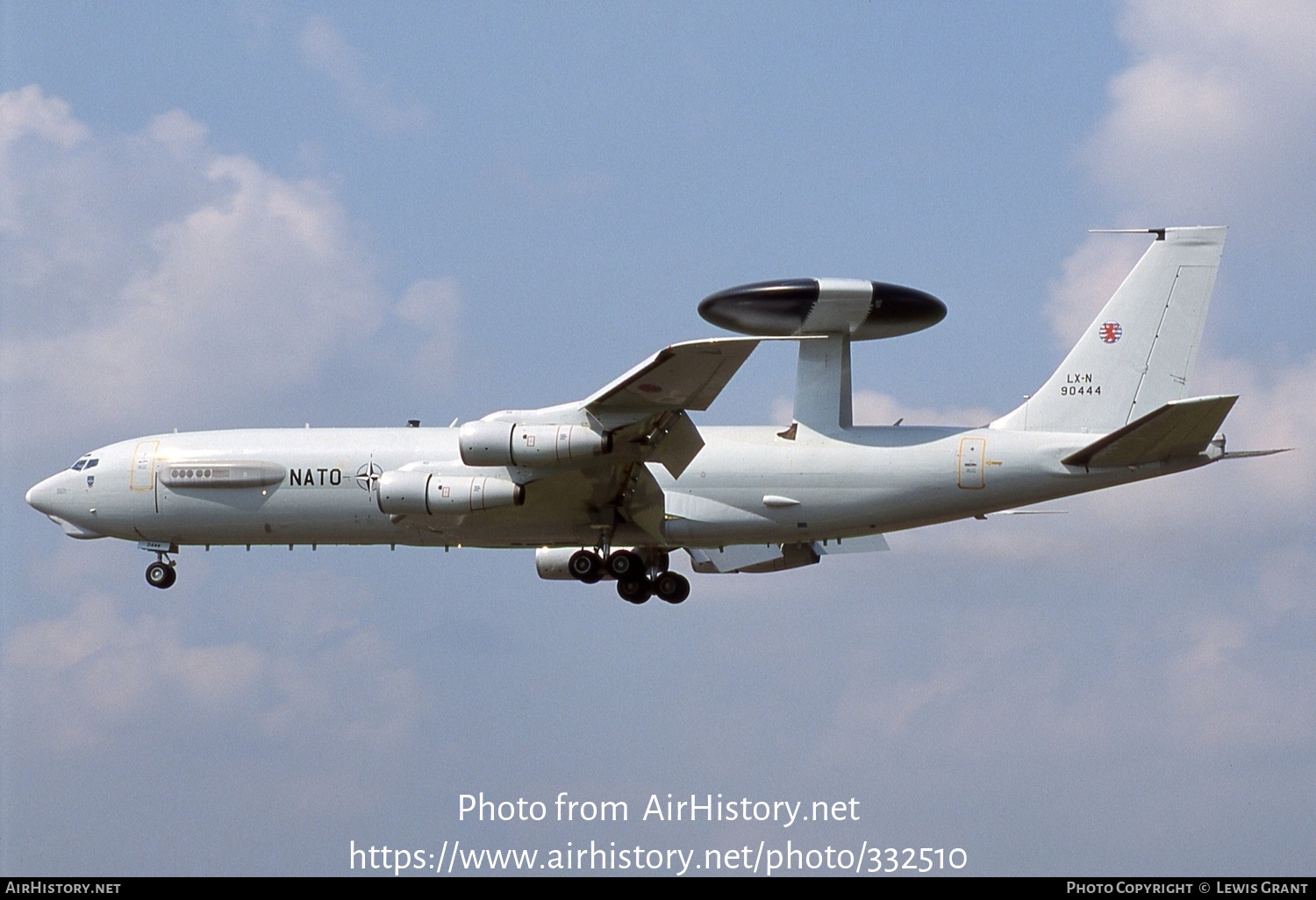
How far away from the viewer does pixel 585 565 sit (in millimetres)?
31734

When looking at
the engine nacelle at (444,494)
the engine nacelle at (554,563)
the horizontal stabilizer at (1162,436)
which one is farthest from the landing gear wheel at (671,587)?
the horizontal stabilizer at (1162,436)

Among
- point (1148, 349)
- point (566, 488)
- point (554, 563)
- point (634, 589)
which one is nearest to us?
point (1148, 349)

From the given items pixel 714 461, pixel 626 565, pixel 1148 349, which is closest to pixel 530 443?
pixel 714 461

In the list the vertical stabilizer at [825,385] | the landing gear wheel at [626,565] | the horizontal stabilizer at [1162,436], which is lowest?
the landing gear wheel at [626,565]

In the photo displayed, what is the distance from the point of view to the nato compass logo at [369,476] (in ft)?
102

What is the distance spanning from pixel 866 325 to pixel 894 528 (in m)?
3.99

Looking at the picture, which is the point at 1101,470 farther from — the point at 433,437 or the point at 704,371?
the point at 433,437

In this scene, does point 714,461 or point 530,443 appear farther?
point 714,461

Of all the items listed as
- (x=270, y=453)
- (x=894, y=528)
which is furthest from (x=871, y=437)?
(x=270, y=453)

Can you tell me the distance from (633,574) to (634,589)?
364 millimetres

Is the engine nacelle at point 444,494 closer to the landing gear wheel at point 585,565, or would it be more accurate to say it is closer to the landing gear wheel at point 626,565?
the landing gear wheel at point 585,565

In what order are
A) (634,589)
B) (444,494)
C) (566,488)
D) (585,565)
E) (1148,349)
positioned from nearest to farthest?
(444,494), (1148,349), (566,488), (585,565), (634,589)

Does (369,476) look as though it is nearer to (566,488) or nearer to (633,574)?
(566,488)

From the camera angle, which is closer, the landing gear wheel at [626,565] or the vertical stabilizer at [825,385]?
the vertical stabilizer at [825,385]
